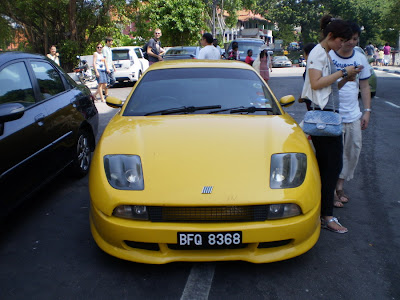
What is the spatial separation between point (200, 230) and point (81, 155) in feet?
9.32

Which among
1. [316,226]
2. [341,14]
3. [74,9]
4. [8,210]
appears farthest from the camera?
[341,14]

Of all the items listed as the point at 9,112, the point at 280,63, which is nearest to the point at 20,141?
the point at 9,112

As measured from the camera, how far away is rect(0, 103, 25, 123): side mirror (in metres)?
3.15

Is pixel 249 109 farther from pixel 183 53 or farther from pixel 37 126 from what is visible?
pixel 183 53

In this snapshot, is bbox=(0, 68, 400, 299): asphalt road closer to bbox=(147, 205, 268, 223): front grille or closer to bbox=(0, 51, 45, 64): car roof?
bbox=(147, 205, 268, 223): front grille

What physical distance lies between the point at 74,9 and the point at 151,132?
19.8 meters

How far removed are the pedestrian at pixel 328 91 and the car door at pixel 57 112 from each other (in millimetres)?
2429

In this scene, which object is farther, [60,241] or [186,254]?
[60,241]

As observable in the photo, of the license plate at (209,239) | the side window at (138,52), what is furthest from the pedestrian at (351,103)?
the side window at (138,52)

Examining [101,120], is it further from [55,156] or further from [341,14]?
[341,14]

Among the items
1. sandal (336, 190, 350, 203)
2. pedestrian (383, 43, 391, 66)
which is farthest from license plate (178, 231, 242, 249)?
pedestrian (383, 43, 391, 66)

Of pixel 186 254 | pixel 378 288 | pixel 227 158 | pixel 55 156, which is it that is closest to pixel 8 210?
pixel 55 156

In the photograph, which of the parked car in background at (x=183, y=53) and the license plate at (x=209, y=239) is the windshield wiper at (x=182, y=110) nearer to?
the license plate at (x=209, y=239)

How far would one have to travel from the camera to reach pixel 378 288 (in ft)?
8.79
